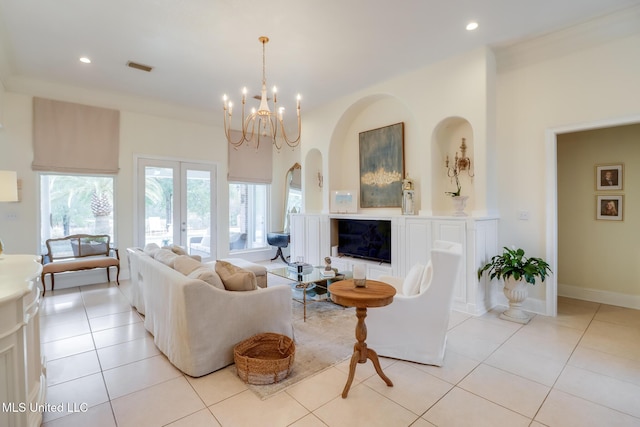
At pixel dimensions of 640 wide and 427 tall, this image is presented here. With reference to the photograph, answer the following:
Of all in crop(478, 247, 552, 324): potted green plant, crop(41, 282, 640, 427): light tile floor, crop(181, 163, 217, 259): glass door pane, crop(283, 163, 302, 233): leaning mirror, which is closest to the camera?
crop(41, 282, 640, 427): light tile floor

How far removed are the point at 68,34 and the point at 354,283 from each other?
13.9 feet

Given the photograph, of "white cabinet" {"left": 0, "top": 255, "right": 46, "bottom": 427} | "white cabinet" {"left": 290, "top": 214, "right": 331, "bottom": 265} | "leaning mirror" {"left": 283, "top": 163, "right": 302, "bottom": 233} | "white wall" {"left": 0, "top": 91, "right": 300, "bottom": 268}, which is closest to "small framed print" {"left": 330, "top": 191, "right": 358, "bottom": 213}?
"white cabinet" {"left": 290, "top": 214, "right": 331, "bottom": 265}

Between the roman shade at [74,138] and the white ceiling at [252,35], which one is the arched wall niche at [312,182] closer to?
the white ceiling at [252,35]

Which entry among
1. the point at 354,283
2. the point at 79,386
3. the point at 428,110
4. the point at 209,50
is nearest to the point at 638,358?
the point at 354,283

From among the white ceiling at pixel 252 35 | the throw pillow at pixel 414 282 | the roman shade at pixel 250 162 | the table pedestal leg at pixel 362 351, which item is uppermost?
the white ceiling at pixel 252 35

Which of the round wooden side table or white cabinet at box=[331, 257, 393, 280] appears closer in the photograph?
the round wooden side table

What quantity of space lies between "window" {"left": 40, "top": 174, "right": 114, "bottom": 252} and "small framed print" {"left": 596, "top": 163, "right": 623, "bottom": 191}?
306 inches

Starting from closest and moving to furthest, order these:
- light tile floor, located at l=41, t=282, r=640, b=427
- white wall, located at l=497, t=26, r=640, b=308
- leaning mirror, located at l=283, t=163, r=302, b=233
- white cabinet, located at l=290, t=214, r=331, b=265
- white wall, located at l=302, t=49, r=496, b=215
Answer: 1. light tile floor, located at l=41, t=282, r=640, b=427
2. white wall, located at l=497, t=26, r=640, b=308
3. white wall, located at l=302, t=49, r=496, b=215
4. white cabinet, located at l=290, t=214, r=331, b=265
5. leaning mirror, located at l=283, t=163, r=302, b=233

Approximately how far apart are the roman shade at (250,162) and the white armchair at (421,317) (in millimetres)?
5234

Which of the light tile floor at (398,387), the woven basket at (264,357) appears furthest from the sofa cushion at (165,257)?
the woven basket at (264,357)

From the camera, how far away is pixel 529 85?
12.6ft

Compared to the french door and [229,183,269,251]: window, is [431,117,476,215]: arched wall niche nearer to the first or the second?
[229,183,269,251]: window

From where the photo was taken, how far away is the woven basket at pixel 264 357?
223cm

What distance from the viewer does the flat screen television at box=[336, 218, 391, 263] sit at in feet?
15.6
